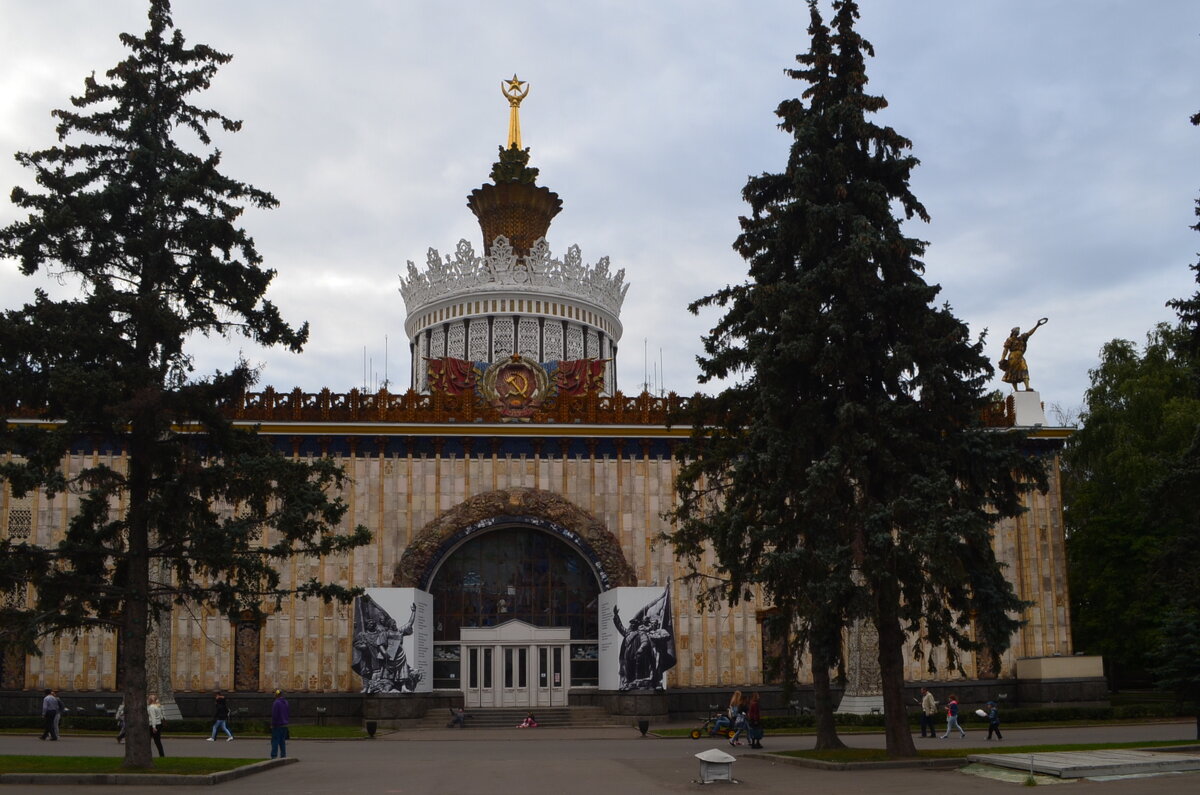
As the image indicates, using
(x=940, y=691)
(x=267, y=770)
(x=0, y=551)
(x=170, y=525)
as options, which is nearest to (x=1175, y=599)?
(x=940, y=691)

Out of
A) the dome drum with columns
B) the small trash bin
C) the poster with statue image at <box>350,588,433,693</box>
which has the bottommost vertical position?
the small trash bin

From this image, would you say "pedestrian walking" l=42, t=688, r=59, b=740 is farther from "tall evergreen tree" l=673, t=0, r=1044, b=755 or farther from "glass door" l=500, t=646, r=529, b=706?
"tall evergreen tree" l=673, t=0, r=1044, b=755

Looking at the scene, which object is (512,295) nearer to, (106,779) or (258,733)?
(258,733)

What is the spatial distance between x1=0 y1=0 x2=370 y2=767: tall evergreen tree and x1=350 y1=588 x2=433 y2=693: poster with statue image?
37.6 feet

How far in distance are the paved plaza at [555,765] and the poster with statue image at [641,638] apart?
2.04 meters

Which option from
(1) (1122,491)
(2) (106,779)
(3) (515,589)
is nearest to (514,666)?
(3) (515,589)

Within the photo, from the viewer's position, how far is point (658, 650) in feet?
111

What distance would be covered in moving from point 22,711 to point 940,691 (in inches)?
1067

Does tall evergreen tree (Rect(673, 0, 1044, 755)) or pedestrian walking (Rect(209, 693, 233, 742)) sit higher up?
tall evergreen tree (Rect(673, 0, 1044, 755))

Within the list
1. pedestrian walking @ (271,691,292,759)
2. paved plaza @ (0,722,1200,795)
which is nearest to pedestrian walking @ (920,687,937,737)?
paved plaza @ (0,722,1200,795)

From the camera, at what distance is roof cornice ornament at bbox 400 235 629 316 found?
4219cm

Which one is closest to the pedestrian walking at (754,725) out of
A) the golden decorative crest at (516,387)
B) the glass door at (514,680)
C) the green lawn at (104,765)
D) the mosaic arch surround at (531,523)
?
the mosaic arch surround at (531,523)

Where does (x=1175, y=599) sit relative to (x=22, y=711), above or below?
above

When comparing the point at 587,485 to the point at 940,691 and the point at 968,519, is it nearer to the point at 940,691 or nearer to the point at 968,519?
the point at 940,691
